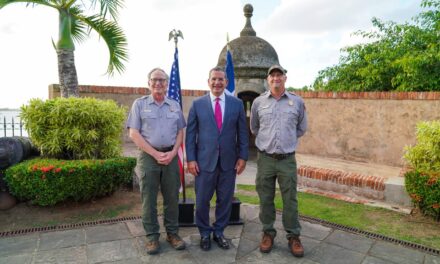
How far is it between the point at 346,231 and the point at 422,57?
6.73m

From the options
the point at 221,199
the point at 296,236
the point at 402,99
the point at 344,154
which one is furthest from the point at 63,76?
the point at 402,99

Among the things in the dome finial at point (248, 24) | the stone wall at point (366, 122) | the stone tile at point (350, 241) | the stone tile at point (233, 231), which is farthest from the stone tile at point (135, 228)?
the dome finial at point (248, 24)

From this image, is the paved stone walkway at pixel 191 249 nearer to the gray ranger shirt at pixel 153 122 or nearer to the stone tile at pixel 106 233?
the stone tile at pixel 106 233

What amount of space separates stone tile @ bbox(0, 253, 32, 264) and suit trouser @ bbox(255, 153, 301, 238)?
244cm

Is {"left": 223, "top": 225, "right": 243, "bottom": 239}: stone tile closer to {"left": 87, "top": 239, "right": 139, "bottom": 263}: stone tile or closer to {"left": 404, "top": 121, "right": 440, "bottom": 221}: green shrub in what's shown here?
{"left": 87, "top": 239, "right": 139, "bottom": 263}: stone tile

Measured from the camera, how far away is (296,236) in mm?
3430

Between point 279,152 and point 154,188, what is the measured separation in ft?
4.45

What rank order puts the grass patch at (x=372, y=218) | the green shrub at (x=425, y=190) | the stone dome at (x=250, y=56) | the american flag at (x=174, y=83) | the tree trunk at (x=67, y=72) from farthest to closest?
the stone dome at (x=250, y=56) < the tree trunk at (x=67, y=72) < the american flag at (x=174, y=83) < the green shrub at (x=425, y=190) < the grass patch at (x=372, y=218)

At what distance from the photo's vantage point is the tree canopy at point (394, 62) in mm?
8711

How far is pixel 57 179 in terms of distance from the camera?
4.46 m

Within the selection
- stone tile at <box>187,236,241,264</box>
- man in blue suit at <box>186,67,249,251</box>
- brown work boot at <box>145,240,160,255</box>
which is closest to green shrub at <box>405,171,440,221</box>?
man in blue suit at <box>186,67,249,251</box>

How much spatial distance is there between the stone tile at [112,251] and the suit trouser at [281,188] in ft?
4.73

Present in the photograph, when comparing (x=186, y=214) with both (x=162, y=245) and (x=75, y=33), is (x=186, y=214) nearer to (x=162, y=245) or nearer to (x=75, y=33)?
(x=162, y=245)

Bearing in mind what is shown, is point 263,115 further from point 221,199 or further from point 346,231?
point 346,231
